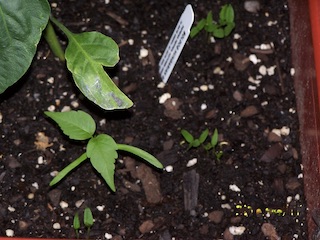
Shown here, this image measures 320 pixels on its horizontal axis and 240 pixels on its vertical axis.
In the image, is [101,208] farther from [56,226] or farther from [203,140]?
[203,140]

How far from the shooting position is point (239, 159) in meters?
1.50

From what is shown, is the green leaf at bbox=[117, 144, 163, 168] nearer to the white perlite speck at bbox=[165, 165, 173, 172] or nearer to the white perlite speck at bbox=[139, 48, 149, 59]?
the white perlite speck at bbox=[165, 165, 173, 172]

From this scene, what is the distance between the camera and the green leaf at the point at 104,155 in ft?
4.32

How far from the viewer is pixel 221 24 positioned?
1.62 metres

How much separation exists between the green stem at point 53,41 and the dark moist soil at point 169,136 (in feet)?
0.11

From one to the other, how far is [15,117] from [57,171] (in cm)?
16

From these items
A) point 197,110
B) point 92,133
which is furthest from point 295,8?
Answer: point 92,133

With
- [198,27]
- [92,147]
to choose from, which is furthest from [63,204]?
[198,27]

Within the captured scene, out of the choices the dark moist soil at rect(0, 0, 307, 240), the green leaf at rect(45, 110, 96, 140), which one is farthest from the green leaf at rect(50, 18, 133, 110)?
the dark moist soil at rect(0, 0, 307, 240)

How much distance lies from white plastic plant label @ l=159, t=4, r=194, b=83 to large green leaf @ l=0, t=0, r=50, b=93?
29cm

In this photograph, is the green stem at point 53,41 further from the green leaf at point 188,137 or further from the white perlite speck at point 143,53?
the green leaf at point 188,137

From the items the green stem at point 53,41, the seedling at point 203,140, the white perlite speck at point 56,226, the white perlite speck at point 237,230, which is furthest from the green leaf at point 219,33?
the white perlite speck at point 56,226

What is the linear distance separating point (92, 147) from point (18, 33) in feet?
0.85

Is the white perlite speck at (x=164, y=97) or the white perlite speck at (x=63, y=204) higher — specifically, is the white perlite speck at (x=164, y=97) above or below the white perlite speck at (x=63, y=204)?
above
